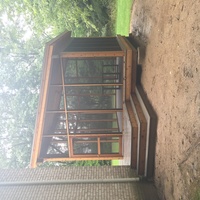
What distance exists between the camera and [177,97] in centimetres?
305

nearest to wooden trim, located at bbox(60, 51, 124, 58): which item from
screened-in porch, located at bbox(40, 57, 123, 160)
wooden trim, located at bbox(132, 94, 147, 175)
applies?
screened-in porch, located at bbox(40, 57, 123, 160)

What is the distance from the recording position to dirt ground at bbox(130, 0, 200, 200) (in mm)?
2533

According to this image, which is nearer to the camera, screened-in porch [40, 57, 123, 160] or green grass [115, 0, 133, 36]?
screened-in porch [40, 57, 123, 160]

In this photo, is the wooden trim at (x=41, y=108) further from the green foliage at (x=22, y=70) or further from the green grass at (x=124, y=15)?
the green foliage at (x=22, y=70)

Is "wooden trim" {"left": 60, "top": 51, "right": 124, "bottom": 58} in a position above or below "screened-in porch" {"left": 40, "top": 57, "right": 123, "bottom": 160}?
above

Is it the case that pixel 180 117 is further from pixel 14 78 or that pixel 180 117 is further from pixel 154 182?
pixel 14 78

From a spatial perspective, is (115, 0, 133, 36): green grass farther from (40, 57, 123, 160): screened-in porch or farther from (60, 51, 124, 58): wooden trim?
(60, 51, 124, 58): wooden trim

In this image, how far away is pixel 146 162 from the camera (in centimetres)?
428

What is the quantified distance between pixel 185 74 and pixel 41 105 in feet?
10.7

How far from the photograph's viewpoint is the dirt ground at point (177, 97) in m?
2.53

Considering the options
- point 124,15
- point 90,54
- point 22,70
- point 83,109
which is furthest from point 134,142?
point 22,70

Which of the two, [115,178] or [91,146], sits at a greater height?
[115,178]

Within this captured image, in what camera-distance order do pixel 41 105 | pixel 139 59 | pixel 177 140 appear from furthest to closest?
pixel 139 59 < pixel 41 105 < pixel 177 140

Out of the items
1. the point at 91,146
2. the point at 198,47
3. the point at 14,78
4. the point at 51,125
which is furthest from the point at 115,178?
the point at 14,78
